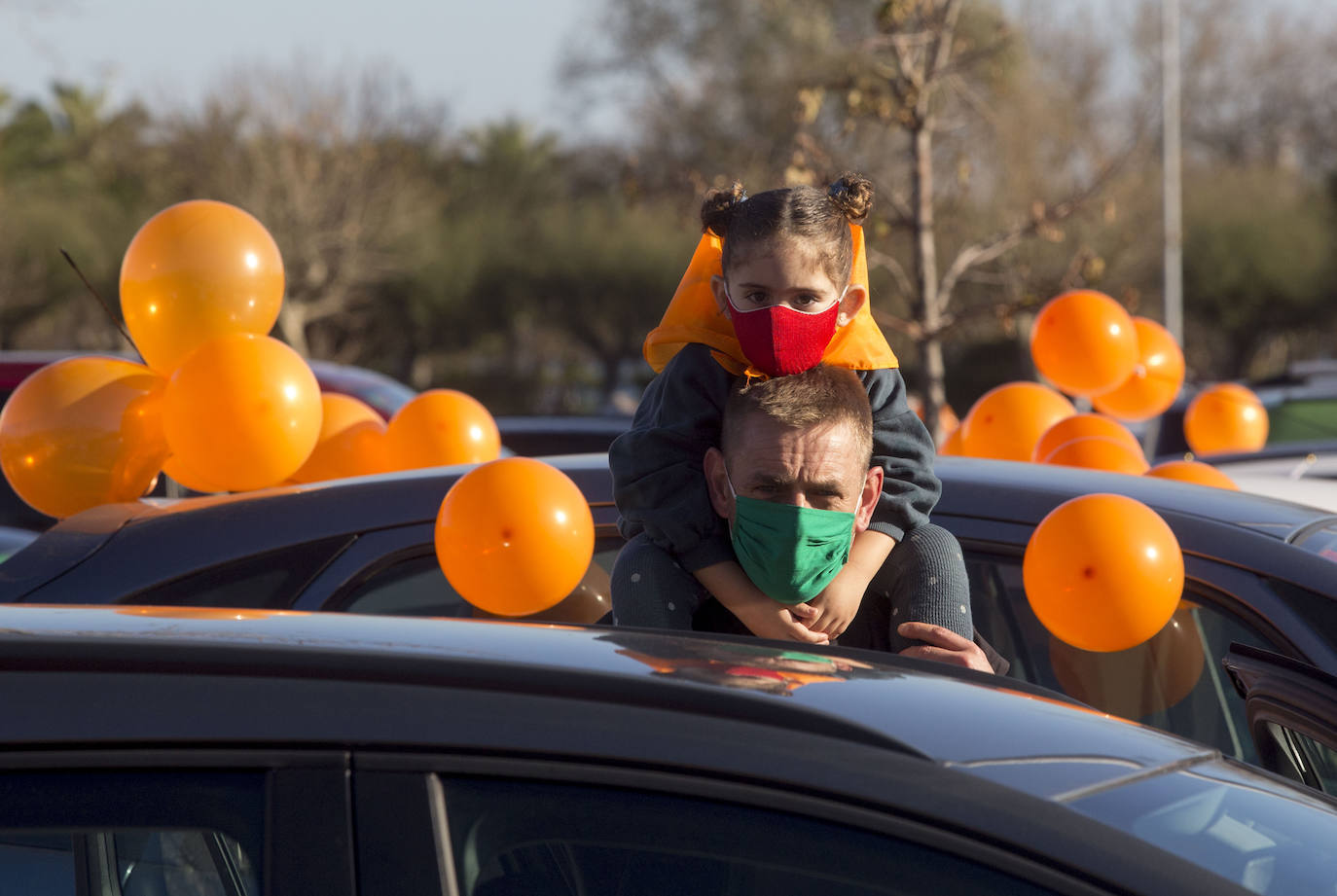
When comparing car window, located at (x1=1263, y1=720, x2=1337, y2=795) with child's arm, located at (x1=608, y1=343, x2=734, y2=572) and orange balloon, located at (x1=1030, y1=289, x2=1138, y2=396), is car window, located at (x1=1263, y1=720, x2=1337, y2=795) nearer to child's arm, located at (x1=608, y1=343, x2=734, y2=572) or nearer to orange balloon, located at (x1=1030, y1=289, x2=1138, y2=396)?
child's arm, located at (x1=608, y1=343, x2=734, y2=572)

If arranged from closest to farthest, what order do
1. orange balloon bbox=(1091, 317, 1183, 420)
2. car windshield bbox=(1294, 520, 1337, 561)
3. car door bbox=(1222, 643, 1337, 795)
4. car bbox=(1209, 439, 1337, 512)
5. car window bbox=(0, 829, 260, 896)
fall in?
car window bbox=(0, 829, 260, 896) < car door bbox=(1222, 643, 1337, 795) < car windshield bbox=(1294, 520, 1337, 561) < car bbox=(1209, 439, 1337, 512) < orange balloon bbox=(1091, 317, 1183, 420)

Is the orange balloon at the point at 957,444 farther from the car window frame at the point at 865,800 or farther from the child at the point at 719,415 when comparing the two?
the car window frame at the point at 865,800

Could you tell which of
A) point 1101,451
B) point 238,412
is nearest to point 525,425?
point 1101,451

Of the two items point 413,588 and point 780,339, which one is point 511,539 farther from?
point 780,339

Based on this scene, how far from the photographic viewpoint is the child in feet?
7.35

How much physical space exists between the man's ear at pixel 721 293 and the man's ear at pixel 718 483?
32 centimetres

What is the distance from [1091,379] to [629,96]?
115 feet

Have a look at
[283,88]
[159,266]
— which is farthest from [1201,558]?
[283,88]

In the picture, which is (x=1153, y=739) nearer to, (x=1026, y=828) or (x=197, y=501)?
(x=1026, y=828)

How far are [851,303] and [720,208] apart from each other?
283 millimetres

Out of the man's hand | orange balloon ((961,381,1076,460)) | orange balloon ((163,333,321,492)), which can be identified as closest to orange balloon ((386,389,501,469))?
orange balloon ((163,333,321,492))

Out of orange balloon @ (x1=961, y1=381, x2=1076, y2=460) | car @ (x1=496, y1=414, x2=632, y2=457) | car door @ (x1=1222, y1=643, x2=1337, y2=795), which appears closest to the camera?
car door @ (x1=1222, y1=643, x2=1337, y2=795)

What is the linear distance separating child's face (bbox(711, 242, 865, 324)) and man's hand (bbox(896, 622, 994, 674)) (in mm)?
573

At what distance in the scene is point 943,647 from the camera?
2105 mm
